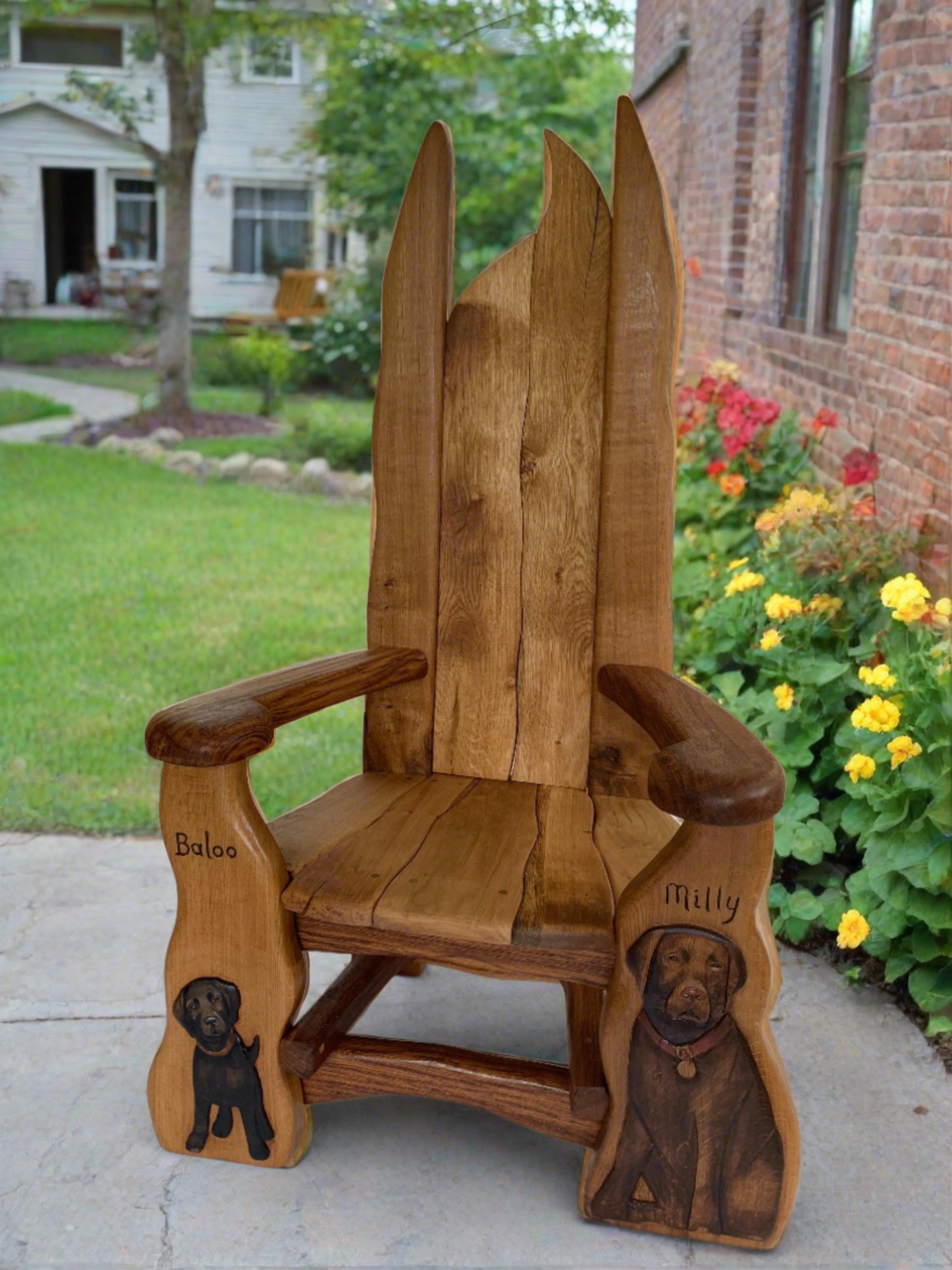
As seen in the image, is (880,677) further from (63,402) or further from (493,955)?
(63,402)

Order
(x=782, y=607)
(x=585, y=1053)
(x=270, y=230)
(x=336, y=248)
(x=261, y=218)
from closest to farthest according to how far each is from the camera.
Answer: (x=585, y=1053) < (x=782, y=607) < (x=261, y=218) < (x=270, y=230) < (x=336, y=248)

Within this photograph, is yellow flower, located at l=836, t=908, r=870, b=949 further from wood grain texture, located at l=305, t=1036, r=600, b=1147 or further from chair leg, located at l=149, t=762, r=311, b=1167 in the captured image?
chair leg, located at l=149, t=762, r=311, b=1167

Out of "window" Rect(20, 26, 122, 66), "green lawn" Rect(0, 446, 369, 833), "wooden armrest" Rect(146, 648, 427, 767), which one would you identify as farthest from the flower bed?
"window" Rect(20, 26, 122, 66)

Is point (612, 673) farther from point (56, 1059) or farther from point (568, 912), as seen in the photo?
point (56, 1059)

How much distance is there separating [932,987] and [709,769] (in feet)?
3.13

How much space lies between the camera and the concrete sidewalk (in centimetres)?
160

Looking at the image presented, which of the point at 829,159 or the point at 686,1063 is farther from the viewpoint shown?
the point at 829,159

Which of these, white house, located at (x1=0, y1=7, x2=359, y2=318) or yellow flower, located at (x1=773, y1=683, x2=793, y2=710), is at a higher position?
white house, located at (x1=0, y1=7, x2=359, y2=318)

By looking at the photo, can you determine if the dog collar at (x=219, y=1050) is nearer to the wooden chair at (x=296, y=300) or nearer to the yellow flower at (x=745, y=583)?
the yellow flower at (x=745, y=583)

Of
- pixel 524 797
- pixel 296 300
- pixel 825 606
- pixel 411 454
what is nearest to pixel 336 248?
pixel 296 300

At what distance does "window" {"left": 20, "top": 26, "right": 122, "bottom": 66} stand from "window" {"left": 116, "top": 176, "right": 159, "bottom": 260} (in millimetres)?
757

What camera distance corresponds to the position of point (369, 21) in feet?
31.8

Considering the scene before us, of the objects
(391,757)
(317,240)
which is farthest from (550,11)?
(391,757)

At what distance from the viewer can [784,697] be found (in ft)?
8.37
